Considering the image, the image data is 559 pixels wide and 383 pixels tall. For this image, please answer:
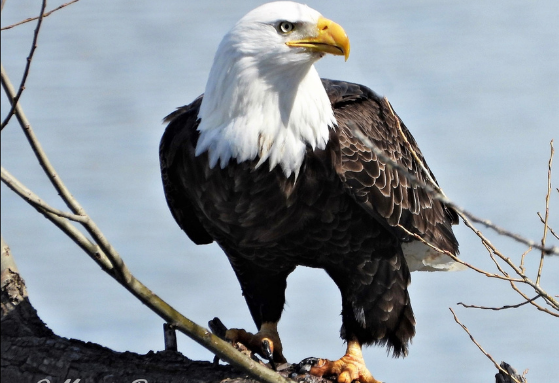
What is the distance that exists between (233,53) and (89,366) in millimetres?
1487

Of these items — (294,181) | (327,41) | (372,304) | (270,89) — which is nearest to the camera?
(327,41)

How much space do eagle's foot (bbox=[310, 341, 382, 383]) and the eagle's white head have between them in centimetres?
98

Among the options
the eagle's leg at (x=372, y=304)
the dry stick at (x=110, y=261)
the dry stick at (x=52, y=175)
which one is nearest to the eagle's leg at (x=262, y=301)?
the eagle's leg at (x=372, y=304)

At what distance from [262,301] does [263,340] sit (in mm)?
271

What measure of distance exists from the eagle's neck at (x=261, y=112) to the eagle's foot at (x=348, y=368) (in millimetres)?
981

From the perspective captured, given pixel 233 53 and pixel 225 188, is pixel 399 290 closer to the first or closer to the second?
pixel 225 188

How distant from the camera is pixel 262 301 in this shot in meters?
4.70

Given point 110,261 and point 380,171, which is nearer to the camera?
point 110,261

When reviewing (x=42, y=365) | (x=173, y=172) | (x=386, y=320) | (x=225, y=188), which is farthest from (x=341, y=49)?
(x=42, y=365)

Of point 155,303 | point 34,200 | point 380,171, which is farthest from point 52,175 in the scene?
point 380,171

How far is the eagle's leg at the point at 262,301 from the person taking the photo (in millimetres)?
4531

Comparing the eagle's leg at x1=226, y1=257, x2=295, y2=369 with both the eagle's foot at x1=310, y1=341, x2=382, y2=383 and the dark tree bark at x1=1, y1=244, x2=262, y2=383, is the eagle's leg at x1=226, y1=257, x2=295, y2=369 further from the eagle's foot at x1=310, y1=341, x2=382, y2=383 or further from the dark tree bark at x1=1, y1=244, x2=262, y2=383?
the dark tree bark at x1=1, y1=244, x2=262, y2=383

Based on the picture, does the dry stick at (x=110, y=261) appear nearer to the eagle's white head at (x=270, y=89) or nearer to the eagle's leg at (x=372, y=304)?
the eagle's white head at (x=270, y=89)

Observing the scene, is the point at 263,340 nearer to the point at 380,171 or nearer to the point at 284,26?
the point at 380,171
